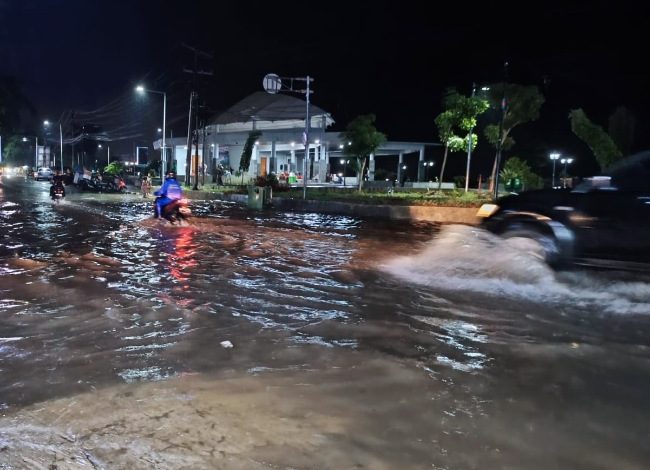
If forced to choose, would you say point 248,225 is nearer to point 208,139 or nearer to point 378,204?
point 378,204

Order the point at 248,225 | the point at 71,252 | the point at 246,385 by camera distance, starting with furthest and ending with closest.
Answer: the point at 248,225
the point at 71,252
the point at 246,385

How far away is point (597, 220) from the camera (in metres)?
8.09

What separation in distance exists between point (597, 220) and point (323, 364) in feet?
16.9

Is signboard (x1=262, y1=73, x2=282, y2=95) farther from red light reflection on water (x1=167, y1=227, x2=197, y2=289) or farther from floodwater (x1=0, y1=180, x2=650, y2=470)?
floodwater (x1=0, y1=180, x2=650, y2=470)

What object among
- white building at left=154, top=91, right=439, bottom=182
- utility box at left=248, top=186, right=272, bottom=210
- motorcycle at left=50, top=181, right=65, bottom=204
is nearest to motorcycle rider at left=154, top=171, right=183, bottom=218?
utility box at left=248, top=186, right=272, bottom=210

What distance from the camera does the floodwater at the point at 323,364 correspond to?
3.45 metres

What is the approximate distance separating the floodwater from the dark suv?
351 millimetres

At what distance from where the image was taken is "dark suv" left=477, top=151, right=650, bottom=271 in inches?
310

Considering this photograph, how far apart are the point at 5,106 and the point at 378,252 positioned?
7707 cm

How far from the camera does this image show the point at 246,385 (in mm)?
4402

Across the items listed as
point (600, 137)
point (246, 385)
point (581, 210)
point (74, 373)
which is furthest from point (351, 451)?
point (600, 137)

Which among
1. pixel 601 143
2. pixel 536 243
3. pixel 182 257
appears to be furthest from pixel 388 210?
pixel 601 143

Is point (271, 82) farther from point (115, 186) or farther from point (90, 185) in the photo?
point (90, 185)

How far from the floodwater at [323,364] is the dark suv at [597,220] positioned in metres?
0.35
